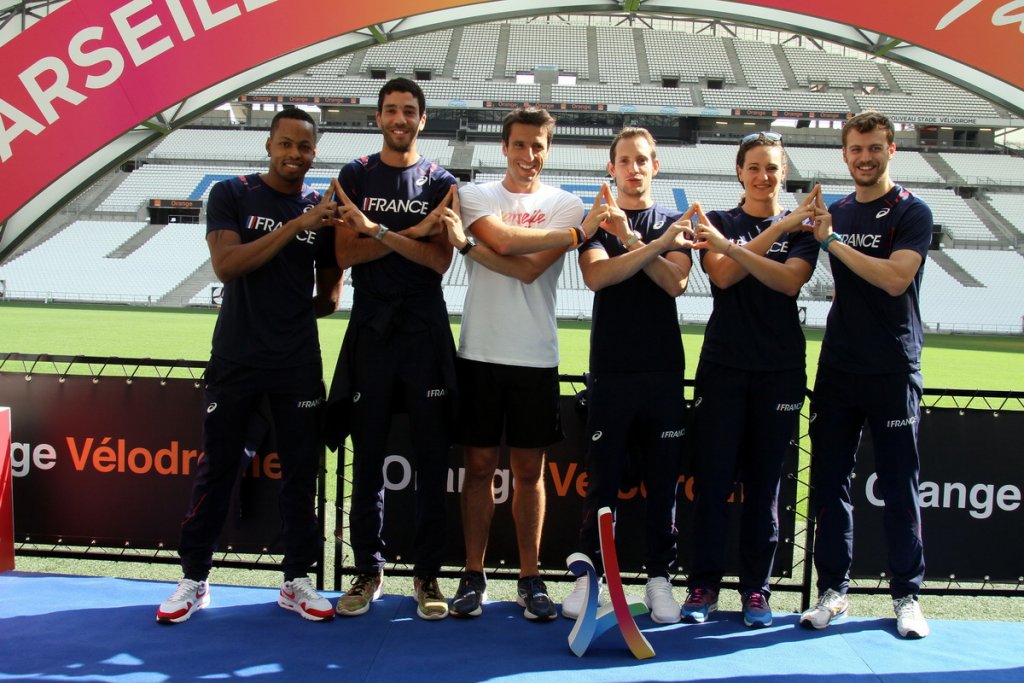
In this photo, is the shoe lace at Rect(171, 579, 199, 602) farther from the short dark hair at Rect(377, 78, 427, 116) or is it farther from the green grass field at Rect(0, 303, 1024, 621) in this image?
the short dark hair at Rect(377, 78, 427, 116)

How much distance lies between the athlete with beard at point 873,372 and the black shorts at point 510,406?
1.17 m

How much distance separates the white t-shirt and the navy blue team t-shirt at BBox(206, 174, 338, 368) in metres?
0.69

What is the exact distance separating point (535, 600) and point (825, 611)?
121 centimetres

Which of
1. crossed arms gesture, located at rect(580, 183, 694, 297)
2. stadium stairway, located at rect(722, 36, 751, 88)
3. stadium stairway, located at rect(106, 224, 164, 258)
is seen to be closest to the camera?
crossed arms gesture, located at rect(580, 183, 694, 297)

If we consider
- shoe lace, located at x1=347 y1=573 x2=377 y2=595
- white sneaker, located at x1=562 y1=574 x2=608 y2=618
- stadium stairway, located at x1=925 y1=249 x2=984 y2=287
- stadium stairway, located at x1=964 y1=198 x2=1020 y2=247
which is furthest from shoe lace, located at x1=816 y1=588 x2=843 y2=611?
stadium stairway, located at x1=964 y1=198 x2=1020 y2=247

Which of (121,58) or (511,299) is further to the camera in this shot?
(121,58)

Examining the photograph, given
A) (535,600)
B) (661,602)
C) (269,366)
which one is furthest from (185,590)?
(661,602)

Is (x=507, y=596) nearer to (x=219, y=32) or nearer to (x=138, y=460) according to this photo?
(x=138, y=460)

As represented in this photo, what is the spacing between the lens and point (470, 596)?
11.0ft

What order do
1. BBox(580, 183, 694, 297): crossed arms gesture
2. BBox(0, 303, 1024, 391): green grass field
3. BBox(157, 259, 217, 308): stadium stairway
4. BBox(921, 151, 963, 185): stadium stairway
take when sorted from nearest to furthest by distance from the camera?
1. BBox(580, 183, 694, 297): crossed arms gesture
2. BBox(0, 303, 1024, 391): green grass field
3. BBox(157, 259, 217, 308): stadium stairway
4. BBox(921, 151, 963, 185): stadium stairway

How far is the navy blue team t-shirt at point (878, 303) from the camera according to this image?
3242mm

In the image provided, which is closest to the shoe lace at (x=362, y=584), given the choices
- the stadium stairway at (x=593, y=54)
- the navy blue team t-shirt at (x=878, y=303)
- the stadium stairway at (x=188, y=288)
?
the navy blue team t-shirt at (x=878, y=303)

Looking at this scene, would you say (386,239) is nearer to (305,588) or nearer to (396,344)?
(396,344)

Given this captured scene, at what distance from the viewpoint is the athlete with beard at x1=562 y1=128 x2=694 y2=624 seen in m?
3.31
